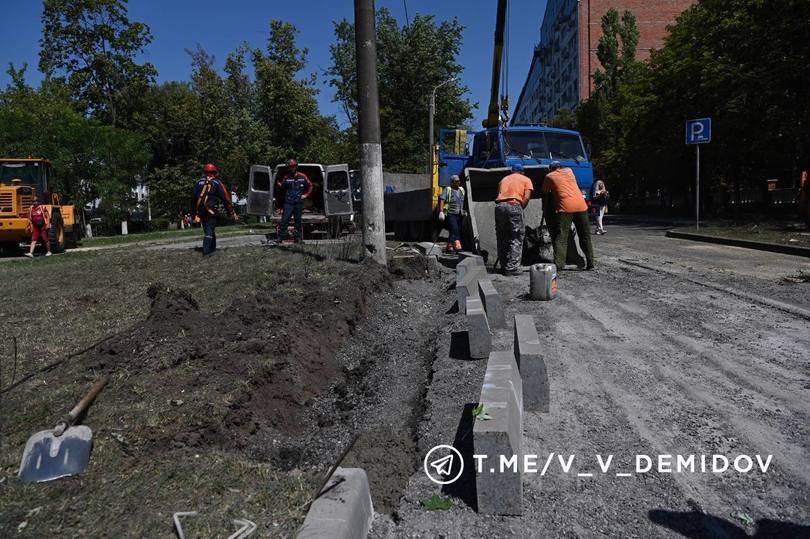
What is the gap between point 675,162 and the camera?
33.3m

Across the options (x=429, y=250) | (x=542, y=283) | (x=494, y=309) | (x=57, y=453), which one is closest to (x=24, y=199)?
(x=429, y=250)

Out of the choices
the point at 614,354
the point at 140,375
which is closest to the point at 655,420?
the point at 614,354

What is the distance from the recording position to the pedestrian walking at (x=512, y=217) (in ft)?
31.2

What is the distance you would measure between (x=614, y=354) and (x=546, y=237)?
587cm

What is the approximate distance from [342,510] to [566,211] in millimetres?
7838

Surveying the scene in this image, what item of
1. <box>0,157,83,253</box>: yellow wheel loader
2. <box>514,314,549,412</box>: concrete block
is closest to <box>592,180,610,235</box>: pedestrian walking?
<box>514,314,549,412</box>: concrete block

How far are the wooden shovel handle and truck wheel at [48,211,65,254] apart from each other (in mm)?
15838

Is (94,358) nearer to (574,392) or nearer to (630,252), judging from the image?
(574,392)

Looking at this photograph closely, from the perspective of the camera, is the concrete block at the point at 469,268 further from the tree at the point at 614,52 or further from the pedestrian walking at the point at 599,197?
the tree at the point at 614,52

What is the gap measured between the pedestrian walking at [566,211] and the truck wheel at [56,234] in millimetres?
14520

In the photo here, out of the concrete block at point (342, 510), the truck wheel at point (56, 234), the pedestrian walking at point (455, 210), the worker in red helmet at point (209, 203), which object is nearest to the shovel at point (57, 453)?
the concrete block at point (342, 510)

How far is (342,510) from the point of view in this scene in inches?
97.3

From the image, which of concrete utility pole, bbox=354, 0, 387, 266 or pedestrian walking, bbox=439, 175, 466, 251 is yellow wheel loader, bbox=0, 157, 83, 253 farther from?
concrete utility pole, bbox=354, 0, 387, 266

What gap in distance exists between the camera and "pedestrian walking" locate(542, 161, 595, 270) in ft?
31.4
